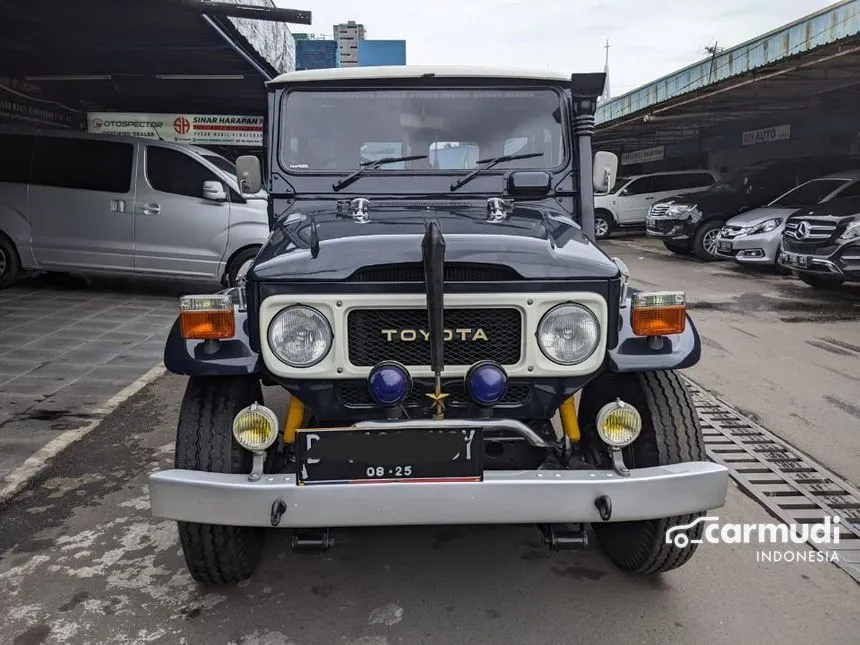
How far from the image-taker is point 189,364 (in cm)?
286

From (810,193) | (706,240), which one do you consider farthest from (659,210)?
(810,193)

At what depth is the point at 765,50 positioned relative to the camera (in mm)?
12977

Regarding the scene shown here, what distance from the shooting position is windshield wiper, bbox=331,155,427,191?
3.96m

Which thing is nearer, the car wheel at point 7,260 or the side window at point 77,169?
the side window at point 77,169

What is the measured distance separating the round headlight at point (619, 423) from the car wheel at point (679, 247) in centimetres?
1370

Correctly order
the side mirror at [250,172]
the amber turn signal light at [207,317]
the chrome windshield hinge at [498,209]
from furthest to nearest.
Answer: the side mirror at [250,172] < the chrome windshield hinge at [498,209] < the amber turn signal light at [207,317]

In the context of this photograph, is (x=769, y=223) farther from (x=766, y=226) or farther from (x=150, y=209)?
(x=150, y=209)

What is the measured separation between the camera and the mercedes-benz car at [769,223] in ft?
42.1

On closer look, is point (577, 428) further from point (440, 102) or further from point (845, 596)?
point (440, 102)

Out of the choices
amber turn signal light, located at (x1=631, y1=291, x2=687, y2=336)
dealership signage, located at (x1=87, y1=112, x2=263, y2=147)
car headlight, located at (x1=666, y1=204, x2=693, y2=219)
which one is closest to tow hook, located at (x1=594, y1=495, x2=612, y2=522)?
amber turn signal light, located at (x1=631, y1=291, x2=687, y2=336)

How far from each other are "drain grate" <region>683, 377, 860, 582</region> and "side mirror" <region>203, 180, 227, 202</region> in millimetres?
6101

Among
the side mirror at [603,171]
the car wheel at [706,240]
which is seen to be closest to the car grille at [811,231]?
the car wheel at [706,240]

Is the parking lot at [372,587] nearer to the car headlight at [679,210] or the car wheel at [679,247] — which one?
the car wheel at [679,247]

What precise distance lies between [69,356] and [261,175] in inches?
142
